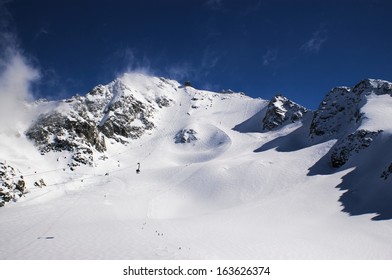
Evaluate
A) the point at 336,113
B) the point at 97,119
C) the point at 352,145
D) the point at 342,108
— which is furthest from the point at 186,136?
the point at 352,145

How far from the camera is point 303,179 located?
128 ft

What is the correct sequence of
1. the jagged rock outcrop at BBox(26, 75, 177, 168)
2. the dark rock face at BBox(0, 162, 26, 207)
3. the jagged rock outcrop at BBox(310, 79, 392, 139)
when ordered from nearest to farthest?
the dark rock face at BBox(0, 162, 26, 207)
the jagged rock outcrop at BBox(26, 75, 177, 168)
the jagged rock outcrop at BBox(310, 79, 392, 139)

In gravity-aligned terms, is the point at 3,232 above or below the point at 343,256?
above

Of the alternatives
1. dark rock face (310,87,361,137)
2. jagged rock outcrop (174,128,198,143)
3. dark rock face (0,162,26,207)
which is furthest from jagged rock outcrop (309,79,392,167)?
dark rock face (0,162,26,207)

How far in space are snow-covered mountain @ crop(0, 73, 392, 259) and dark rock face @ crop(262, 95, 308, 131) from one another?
409 mm

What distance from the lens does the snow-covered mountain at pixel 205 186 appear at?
61.8ft

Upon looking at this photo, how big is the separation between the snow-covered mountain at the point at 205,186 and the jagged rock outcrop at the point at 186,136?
47cm

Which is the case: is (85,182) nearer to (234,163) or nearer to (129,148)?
(234,163)

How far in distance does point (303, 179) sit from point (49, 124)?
48859 mm

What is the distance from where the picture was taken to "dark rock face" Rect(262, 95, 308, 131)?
261ft

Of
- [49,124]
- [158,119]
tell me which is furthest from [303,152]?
[158,119]

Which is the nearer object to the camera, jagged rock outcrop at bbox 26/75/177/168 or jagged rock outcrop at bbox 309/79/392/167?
jagged rock outcrop at bbox 309/79/392/167

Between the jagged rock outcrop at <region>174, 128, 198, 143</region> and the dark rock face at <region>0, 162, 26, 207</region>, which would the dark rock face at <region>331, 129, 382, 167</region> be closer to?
the jagged rock outcrop at <region>174, 128, 198, 143</region>

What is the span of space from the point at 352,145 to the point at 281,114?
134 feet
